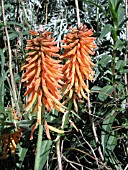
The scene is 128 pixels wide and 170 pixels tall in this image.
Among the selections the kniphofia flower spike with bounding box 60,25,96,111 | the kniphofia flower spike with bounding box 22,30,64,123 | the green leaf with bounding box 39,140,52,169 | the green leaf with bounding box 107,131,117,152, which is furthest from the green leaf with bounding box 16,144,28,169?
the kniphofia flower spike with bounding box 22,30,64,123

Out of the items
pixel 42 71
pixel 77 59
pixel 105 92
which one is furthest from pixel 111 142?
pixel 42 71

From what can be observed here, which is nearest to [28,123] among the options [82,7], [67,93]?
[67,93]

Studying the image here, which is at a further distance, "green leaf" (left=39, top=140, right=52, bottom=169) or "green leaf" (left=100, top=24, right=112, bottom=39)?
"green leaf" (left=100, top=24, right=112, bottom=39)

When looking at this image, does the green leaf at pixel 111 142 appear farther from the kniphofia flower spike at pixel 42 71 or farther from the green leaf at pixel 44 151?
the kniphofia flower spike at pixel 42 71

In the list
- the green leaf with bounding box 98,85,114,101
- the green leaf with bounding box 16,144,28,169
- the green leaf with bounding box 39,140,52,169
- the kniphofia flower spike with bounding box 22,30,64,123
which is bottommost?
the green leaf with bounding box 16,144,28,169

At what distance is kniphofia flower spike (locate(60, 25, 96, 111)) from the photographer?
5.90 ft

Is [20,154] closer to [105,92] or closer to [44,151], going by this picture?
[44,151]

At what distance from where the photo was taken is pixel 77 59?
5.99ft

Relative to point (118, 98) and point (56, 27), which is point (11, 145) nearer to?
point (118, 98)

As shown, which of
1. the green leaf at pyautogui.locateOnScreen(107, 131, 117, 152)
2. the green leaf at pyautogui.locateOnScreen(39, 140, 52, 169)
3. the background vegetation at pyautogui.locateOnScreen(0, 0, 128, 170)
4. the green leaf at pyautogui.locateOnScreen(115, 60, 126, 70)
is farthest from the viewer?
the green leaf at pyautogui.locateOnScreen(115, 60, 126, 70)

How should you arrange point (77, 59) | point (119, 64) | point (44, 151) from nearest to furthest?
point (77, 59), point (44, 151), point (119, 64)

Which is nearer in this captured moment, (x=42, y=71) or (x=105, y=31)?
(x=42, y=71)

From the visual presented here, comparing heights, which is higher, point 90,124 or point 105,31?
point 105,31

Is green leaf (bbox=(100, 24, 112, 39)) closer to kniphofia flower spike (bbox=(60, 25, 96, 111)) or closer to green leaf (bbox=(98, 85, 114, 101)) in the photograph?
green leaf (bbox=(98, 85, 114, 101))
